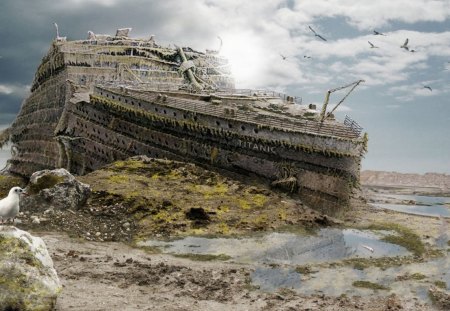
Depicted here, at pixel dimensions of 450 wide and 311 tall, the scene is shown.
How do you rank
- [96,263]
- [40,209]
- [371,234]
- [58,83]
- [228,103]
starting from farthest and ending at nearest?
1. [58,83]
2. [228,103]
3. [371,234]
4. [40,209]
5. [96,263]

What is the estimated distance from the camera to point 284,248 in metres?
18.9

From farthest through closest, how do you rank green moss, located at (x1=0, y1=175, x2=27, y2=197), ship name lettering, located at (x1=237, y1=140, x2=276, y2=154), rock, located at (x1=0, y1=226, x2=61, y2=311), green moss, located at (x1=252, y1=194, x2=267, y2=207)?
green moss, located at (x1=0, y1=175, x2=27, y2=197) < ship name lettering, located at (x1=237, y1=140, x2=276, y2=154) < green moss, located at (x1=252, y1=194, x2=267, y2=207) < rock, located at (x1=0, y1=226, x2=61, y2=311)

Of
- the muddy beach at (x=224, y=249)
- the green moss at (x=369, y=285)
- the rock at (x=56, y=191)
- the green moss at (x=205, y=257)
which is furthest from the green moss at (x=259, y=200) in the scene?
the green moss at (x=369, y=285)

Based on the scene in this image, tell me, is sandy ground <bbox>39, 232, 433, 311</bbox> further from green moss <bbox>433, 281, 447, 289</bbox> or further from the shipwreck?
the shipwreck

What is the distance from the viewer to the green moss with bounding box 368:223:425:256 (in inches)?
779

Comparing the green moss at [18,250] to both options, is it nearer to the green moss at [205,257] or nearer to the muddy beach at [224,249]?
the muddy beach at [224,249]

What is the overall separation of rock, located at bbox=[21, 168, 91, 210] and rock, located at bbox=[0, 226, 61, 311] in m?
10.1

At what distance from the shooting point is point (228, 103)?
3644 centimetres

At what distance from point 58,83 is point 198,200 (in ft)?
109

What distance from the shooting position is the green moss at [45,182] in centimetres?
2211

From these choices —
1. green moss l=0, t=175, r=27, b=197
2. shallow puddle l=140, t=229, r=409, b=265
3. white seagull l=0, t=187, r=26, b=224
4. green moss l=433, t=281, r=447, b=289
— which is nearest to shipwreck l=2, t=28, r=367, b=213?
green moss l=0, t=175, r=27, b=197

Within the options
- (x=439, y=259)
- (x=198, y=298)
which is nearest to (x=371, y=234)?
(x=439, y=259)

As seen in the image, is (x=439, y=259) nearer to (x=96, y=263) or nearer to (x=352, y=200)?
(x=352, y=200)

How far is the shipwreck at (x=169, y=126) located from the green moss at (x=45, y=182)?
33.7 feet
